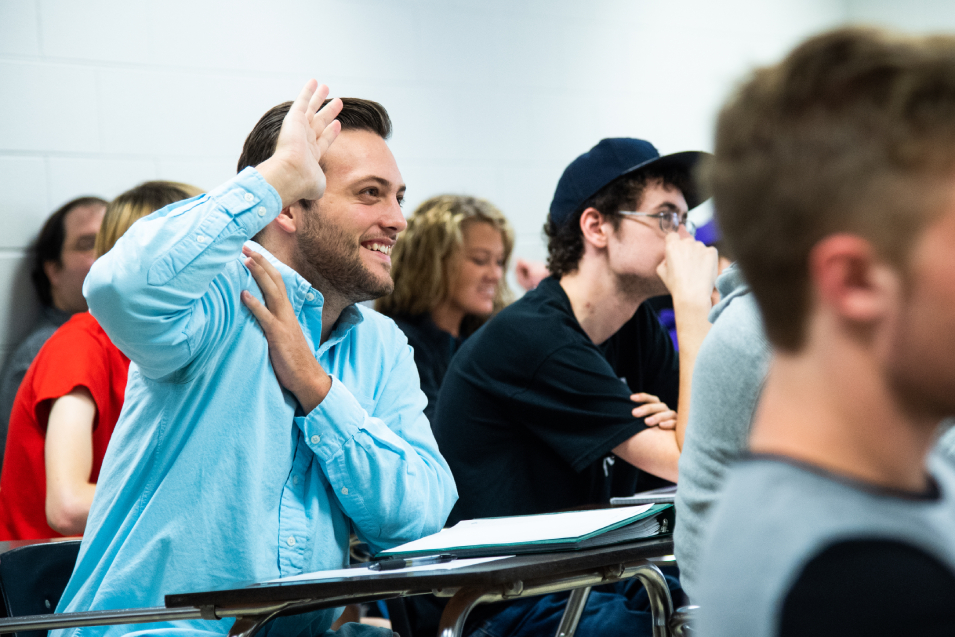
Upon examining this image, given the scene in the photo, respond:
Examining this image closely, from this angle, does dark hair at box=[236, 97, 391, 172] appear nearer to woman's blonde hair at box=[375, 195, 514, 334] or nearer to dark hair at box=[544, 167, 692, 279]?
dark hair at box=[544, 167, 692, 279]

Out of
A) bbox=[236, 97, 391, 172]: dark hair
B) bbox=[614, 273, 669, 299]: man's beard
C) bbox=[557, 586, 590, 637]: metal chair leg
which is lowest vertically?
bbox=[557, 586, 590, 637]: metal chair leg

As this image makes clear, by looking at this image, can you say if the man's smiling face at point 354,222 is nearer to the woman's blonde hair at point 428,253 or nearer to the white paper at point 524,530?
the white paper at point 524,530

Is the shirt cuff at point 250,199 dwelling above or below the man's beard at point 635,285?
above

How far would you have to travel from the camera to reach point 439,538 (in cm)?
120

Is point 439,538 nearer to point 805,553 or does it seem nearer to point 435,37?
point 805,553

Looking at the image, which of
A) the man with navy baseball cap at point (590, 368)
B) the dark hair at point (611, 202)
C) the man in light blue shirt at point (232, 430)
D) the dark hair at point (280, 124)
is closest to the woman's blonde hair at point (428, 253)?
the man with navy baseball cap at point (590, 368)

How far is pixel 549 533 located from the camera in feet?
3.63

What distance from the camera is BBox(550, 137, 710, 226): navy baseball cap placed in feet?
6.95

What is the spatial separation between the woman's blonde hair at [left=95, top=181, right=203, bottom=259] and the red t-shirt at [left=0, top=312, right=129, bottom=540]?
24 centimetres

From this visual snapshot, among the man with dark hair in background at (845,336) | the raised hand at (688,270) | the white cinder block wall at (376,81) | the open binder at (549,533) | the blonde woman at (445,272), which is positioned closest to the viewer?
the man with dark hair in background at (845,336)

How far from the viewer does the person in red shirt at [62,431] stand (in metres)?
1.78

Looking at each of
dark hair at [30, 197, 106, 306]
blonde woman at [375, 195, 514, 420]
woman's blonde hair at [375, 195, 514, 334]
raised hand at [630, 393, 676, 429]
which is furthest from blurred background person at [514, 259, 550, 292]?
raised hand at [630, 393, 676, 429]

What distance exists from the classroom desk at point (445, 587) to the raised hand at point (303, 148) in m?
0.60

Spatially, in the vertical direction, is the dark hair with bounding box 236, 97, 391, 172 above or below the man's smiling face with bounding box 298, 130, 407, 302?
above
